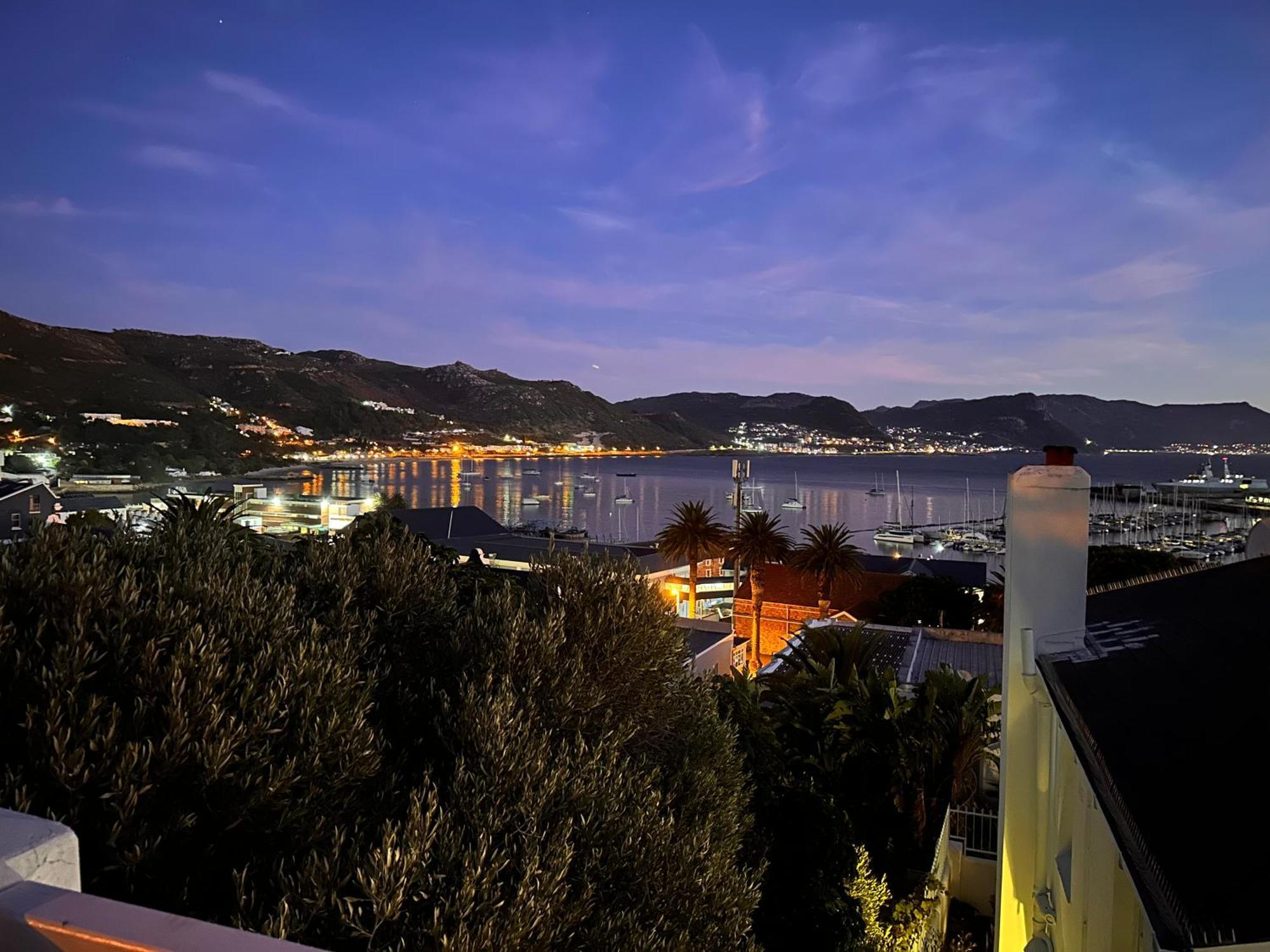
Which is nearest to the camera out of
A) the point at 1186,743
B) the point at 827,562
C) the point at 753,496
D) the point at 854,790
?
the point at 1186,743

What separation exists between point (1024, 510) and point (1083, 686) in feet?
6.41

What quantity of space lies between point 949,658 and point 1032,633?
1262cm

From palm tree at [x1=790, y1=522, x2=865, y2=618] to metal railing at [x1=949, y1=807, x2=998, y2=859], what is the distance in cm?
1851

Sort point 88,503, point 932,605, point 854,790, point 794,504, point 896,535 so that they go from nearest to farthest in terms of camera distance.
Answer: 1. point 854,790
2. point 932,605
3. point 88,503
4. point 896,535
5. point 794,504

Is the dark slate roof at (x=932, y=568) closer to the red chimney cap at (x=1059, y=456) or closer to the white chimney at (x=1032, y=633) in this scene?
the white chimney at (x=1032, y=633)

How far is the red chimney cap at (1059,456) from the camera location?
694 cm

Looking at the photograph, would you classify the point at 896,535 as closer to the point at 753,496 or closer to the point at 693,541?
the point at 753,496

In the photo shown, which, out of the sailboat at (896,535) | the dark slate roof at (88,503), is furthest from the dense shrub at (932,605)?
the sailboat at (896,535)

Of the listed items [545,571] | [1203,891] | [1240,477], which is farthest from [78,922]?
[1240,477]

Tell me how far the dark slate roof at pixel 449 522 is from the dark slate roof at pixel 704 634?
19.7 metres

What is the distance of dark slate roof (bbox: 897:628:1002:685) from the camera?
16.9m

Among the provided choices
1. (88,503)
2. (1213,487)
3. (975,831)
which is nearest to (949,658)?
(975,831)

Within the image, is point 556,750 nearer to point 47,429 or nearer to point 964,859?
point 964,859

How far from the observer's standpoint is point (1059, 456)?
23.0 ft
